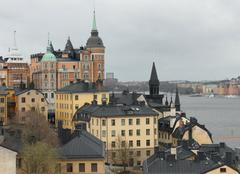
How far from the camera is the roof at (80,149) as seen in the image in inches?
1446

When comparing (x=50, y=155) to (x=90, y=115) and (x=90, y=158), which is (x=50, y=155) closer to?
(x=90, y=158)

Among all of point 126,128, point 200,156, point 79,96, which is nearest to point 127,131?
point 126,128

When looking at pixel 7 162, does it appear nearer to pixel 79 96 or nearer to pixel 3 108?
pixel 3 108

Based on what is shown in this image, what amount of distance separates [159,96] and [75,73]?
59.4 ft

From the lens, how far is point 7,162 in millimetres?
31312

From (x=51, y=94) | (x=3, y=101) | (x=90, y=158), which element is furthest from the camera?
(x=51, y=94)

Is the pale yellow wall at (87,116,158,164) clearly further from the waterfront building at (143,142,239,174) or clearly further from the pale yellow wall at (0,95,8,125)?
the waterfront building at (143,142,239,174)

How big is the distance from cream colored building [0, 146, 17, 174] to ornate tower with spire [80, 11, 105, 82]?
56.9 metres

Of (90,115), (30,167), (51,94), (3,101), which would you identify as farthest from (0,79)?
(30,167)

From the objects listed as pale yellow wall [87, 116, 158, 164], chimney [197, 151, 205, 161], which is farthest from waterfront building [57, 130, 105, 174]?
pale yellow wall [87, 116, 158, 164]

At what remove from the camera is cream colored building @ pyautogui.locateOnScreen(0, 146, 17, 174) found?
31125 mm

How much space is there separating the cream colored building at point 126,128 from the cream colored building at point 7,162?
23305 mm

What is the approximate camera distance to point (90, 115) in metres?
57.5

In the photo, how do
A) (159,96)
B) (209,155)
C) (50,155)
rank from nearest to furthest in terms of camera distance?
1. (50,155)
2. (209,155)
3. (159,96)
